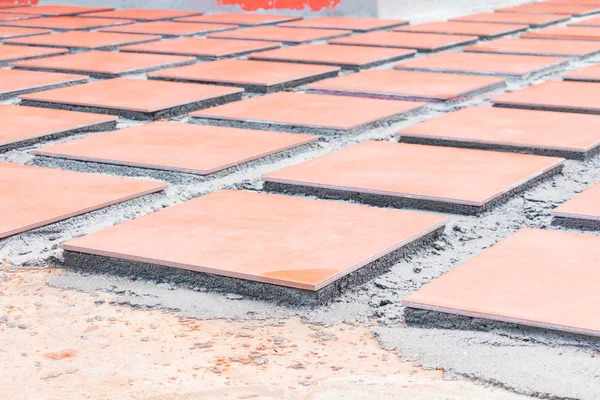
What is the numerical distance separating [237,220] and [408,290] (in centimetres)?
53

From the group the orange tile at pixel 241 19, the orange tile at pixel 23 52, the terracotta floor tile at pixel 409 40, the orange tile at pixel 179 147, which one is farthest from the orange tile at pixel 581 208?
the orange tile at pixel 241 19

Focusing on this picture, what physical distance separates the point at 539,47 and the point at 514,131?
245cm

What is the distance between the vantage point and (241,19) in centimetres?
741

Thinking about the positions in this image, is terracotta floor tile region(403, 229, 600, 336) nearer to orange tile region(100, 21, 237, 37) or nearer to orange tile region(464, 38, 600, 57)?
orange tile region(464, 38, 600, 57)

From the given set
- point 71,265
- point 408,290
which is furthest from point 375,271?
point 71,265

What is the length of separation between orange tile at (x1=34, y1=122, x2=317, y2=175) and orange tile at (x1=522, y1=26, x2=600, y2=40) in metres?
3.33

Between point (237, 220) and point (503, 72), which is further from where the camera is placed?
point (503, 72)

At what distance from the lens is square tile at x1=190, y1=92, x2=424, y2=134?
3.64 m

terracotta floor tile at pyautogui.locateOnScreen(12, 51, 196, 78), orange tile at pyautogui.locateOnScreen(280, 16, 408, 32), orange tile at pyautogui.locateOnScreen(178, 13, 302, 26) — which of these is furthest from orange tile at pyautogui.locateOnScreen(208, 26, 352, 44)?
terracotta floor tile at pyautogui.locateOnScreen(12, 51, 196, 78)

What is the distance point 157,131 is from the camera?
3504 mm

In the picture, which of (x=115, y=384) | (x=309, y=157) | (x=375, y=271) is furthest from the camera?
(x=309, y=157)

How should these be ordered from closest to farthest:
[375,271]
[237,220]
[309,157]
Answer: [375,271] < [237,220] < [309,157]

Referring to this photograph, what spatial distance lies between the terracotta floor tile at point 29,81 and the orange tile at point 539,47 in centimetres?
234

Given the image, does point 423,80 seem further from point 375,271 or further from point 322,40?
point 375,271
